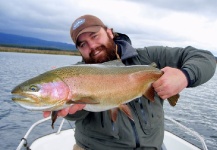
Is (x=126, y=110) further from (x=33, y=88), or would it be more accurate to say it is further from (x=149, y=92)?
(x=33, y=88)

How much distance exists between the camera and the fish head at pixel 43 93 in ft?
8.22

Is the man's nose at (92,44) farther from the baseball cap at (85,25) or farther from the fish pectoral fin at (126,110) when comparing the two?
the fish pectoral fin at (126,110)

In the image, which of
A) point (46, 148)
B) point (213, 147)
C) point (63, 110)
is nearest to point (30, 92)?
point (63, 110)

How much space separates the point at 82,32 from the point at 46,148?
108 inches

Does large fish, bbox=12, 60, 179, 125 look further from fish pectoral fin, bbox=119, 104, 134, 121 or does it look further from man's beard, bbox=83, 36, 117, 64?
man's beard, bbox=83, 36, 117, 64

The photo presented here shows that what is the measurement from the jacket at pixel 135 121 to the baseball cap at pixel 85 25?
1.76 ft

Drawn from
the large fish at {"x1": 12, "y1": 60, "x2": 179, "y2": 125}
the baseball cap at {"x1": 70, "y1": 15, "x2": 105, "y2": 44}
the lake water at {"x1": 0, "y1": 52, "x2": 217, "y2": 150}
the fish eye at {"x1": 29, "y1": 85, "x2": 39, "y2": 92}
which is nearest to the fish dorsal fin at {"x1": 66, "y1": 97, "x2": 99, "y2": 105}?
the large fish at {"x1": 12, "y1": 60, "x2": 179, "y2": 125}

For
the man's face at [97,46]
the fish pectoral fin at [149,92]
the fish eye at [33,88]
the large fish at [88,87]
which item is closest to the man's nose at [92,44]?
the man's face at [97,46]

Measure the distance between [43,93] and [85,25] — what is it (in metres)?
1.70

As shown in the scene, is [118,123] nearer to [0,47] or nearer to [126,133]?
[126,133]

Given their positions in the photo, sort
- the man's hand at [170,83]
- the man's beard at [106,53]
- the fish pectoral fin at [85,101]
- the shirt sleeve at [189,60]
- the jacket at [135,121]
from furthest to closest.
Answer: the man's beard at [106,53] < the jacket at [135,121] < the shirt sleeve at [189,60] < the man's hand at [170,83] < the fish pectoral fin at [85,101]

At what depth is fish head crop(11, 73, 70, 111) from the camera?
2.51 meters

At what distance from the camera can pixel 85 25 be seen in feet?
13.1

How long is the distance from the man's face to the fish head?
4.28 ft
